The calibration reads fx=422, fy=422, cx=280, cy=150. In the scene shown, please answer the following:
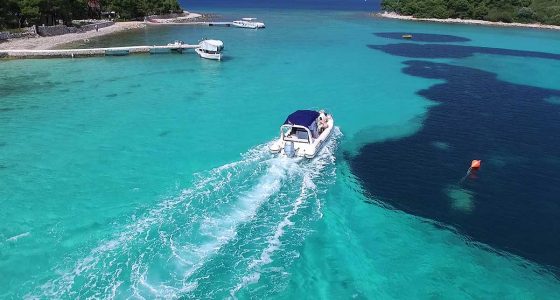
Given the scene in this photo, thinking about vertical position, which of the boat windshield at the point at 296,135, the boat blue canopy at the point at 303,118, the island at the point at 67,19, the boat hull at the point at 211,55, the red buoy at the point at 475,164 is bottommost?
the red buoy at the point at 475,164

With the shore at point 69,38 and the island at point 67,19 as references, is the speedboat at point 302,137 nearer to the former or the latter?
the shore at point 69,38

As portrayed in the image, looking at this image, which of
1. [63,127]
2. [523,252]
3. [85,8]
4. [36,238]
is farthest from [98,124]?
[85,8]

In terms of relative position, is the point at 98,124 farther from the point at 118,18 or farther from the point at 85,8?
the point at 118,18

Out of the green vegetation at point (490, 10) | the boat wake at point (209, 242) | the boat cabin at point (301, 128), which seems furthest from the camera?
the green vegetation at point (490, 10)

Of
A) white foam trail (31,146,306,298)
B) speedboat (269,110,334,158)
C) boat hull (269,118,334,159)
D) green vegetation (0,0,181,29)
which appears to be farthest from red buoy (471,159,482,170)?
green vegetation (0,0,181,29)

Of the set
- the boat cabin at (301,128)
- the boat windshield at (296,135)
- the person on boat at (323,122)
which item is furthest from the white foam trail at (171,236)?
the person on boat at (323,122)

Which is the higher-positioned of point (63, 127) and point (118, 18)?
point (118, 18)

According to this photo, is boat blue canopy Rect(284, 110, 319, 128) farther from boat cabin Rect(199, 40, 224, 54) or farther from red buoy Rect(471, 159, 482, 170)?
boat cabin Rect(199, 40, 224, 54)
